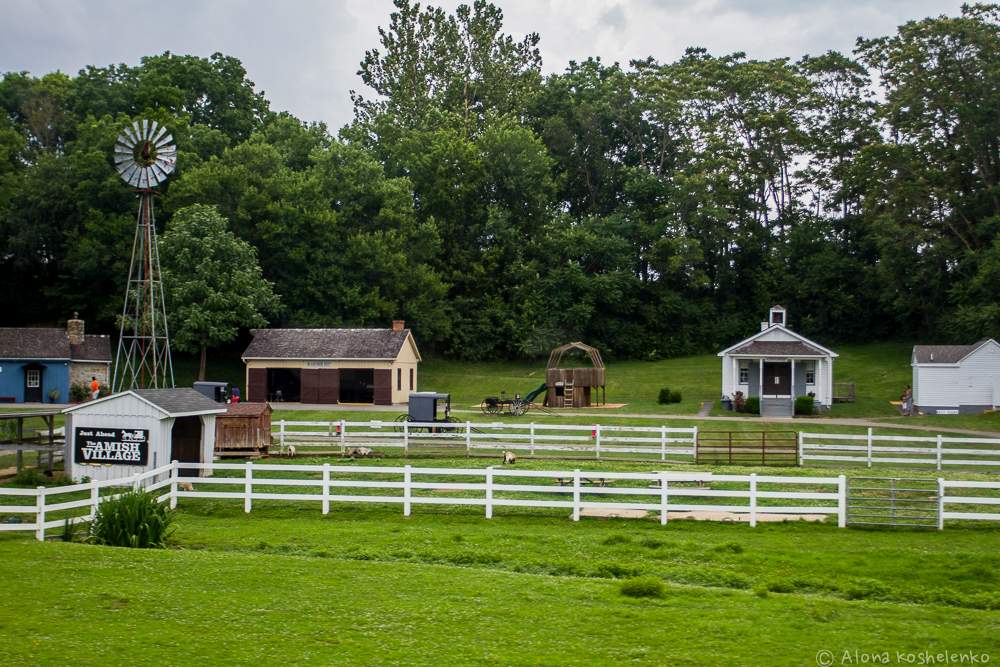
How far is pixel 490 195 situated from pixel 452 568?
60691 mm

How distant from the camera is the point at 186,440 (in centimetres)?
2709

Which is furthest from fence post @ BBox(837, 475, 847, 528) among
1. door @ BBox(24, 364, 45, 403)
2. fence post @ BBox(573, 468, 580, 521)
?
door @ BBox(24, 364, 45, 403)

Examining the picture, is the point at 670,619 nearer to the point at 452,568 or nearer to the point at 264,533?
the point at 452,568

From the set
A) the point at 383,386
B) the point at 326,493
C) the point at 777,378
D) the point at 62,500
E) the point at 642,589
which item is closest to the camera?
the point at 642,589

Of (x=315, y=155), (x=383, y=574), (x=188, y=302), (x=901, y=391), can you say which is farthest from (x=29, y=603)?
(x=315, y=155)

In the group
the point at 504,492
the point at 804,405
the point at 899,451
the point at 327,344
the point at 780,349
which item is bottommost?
the point at 504,492

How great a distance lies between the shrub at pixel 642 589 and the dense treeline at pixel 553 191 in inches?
1825

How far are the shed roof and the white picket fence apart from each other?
5.73 feet

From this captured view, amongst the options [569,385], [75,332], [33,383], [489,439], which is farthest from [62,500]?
[75,332]

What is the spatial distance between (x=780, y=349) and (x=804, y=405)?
4319mm

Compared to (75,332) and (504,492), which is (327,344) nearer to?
(75,332)

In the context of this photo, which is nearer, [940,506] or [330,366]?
[940,506]

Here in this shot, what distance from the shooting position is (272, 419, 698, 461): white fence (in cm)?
3172

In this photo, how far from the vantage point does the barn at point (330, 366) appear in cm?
5141
